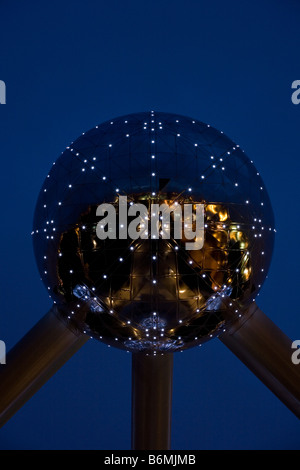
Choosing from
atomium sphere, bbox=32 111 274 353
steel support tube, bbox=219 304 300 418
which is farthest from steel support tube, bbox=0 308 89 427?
steel support tube, bbox=219 304 300 418

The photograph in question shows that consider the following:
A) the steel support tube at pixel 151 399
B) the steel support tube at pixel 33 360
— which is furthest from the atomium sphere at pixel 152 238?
A: the steel support tube at pixel 151 399

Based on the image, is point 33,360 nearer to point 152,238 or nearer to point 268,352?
point 152,238

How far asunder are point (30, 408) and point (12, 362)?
6.21 feet

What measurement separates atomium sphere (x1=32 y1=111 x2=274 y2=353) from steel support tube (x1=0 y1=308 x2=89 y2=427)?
0.25 meters

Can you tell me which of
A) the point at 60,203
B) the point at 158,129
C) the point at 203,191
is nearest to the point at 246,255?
the point at 203,191

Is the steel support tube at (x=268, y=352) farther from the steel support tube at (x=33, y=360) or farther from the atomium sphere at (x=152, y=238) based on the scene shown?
the steel support tube at (x=33, y=360)

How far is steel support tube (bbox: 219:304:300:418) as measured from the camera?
180 cm

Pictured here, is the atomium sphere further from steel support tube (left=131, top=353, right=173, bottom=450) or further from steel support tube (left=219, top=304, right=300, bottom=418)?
steel support tube (left=131, top=353, right=173, bottom=450)

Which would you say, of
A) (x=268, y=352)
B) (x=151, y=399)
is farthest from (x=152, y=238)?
(x=151, y=399)

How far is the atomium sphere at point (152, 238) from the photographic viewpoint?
140cm

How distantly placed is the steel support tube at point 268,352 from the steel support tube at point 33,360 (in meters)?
0.64

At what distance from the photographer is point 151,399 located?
2.04 metres

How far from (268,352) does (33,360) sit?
2.95 ft

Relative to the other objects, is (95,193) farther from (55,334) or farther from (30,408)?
(30,408)
